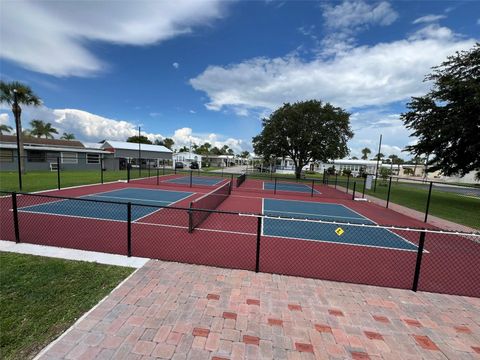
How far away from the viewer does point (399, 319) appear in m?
3.65

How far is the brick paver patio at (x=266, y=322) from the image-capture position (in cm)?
289

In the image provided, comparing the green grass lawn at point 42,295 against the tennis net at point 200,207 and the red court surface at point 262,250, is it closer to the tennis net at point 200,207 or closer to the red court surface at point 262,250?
the red court surface at point 262,250

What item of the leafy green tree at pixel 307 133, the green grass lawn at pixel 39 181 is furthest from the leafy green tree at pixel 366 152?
the green grass lawn at pixel 39 181

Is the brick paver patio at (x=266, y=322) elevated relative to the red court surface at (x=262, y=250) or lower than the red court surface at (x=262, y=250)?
elevated

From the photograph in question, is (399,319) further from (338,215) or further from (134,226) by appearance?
(338,215)

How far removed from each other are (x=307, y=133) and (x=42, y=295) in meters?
34.3

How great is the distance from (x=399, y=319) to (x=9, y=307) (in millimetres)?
5657

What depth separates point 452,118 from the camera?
55.5 feet

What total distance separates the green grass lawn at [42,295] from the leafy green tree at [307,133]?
3329 centimetres

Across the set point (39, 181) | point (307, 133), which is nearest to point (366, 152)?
point (307, 133)

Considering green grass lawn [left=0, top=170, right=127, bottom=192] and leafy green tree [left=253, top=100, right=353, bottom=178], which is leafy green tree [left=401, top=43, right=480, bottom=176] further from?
green grass lawn [left=0, top=170, right=127, bottom=192]

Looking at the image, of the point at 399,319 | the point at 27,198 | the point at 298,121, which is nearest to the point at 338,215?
the point at 399,319

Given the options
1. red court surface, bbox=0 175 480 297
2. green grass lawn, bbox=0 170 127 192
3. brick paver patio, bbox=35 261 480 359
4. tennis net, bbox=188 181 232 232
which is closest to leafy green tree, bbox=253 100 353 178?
green grass lawn, bbox=0 170 127 192

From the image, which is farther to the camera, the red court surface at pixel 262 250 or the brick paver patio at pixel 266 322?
the red court surface at pixel 262 250
